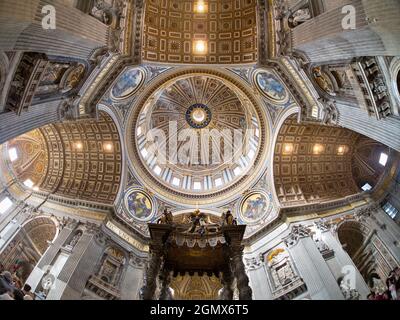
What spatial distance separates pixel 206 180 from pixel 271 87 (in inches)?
471

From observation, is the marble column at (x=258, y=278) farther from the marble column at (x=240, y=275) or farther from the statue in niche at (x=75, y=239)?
the statue in niche at (x=75, y=239)

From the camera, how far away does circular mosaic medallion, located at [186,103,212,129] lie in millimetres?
30469

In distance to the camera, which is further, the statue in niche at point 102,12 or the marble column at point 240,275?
the statue in niche at point 102,12

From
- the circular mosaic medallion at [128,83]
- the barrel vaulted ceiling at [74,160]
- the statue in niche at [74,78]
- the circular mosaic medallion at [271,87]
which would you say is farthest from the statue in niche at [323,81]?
the barrel vaulted ceiling at [74,160]

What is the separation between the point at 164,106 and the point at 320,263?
2118 centimetres

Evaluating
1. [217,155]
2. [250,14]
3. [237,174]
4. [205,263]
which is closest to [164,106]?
[217,155]

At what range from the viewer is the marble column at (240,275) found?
1012 centimetres

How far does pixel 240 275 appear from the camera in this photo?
35.6ft

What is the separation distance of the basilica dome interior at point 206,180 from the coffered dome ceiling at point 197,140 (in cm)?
29

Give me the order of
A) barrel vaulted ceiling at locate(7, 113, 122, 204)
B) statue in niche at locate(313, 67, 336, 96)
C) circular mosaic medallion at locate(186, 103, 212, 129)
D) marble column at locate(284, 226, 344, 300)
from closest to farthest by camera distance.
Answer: statue in niche at locate(313, 67, 336, 96), marble column at locate(284, 226, 344, 300), barrel vaulted ceiling at locate(7, 113, 122, 204), circular mosaic medallion at locate(186, 103, 212, 129)

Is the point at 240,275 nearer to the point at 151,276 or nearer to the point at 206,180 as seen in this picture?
the point at 151,276

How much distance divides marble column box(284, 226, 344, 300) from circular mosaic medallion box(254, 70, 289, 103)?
863 centimetres

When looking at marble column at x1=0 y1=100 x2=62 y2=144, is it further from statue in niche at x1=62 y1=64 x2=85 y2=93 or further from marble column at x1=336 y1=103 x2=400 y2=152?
marble column at x1=336 y1=103 x2=400 y2=152

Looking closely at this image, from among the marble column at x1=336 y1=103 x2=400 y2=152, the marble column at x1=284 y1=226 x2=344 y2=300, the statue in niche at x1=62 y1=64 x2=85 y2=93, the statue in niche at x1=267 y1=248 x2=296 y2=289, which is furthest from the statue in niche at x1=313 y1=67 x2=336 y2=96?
the statue in niche at x1=62 y1=64 x2=85 y2=93
